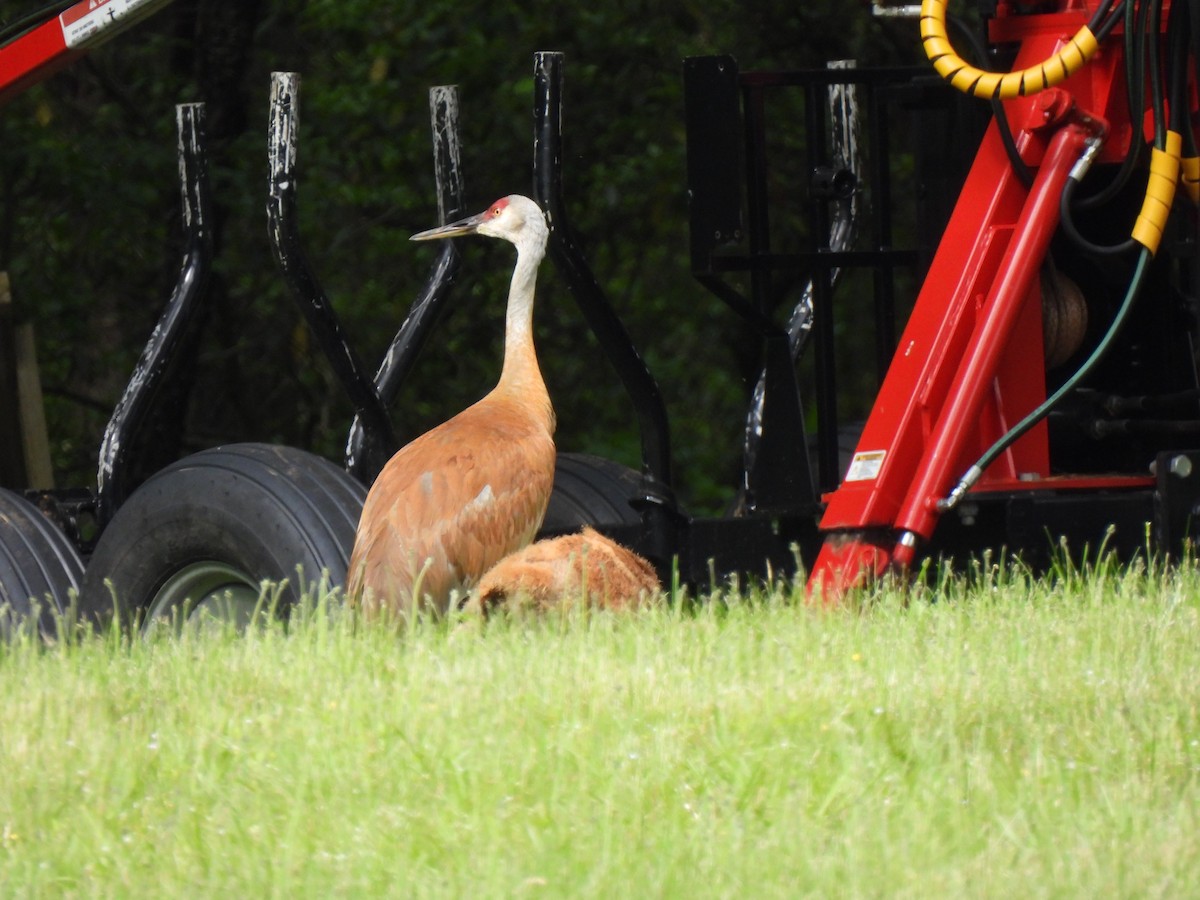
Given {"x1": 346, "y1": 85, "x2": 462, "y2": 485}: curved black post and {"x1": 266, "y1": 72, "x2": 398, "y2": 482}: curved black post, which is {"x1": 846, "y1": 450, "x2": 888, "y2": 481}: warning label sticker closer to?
{"x1": 266, "y1": 72, "x2": 398, "y2": 482}: curved black post

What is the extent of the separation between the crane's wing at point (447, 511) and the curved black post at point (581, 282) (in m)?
0.35

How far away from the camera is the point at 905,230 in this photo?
1266cm

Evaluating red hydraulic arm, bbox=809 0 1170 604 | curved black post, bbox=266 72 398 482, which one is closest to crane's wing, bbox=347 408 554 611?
curved black post, bbox=266 72 398 482

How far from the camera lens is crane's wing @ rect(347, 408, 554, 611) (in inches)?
218

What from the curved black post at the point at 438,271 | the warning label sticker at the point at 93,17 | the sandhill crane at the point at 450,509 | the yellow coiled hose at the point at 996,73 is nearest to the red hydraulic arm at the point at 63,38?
the warning label sticker at the point at 93,17

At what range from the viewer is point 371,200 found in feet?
38.9

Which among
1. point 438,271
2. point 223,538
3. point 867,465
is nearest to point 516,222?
point 438,271

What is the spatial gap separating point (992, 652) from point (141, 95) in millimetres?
8840

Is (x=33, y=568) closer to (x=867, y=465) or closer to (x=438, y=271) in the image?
(x=438, y=271)

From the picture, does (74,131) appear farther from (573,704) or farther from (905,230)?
(573,704)

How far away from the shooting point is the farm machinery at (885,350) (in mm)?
5000

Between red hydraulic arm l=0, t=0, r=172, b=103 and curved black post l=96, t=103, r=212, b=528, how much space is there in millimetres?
415

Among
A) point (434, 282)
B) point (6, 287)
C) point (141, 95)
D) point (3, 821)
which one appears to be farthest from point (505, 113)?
point (3, 821)

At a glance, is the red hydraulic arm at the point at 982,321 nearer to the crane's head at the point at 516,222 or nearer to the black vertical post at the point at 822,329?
the black vertical post at the point at 822,329
